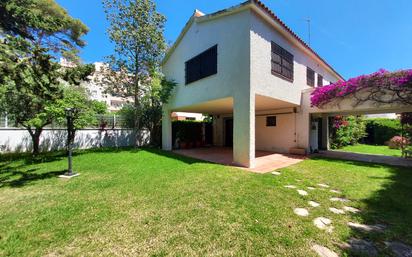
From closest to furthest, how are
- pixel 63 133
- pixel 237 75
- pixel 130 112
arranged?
pixel 237 75 → pixel 63 133 → pixel 130 112

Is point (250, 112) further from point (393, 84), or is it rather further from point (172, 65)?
point (172, 65)

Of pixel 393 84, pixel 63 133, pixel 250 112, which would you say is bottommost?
pixel 63 133

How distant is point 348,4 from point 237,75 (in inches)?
306

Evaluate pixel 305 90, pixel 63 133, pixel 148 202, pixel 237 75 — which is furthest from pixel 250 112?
pixel 63 133

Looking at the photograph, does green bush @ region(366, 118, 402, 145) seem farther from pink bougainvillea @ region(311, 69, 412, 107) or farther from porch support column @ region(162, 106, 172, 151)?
porch support column @ region(162, 106, 172, 151)

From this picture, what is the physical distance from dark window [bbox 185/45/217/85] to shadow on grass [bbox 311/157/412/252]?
7686mm

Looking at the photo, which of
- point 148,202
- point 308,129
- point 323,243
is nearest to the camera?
point 323,243

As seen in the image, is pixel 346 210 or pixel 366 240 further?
pixel 346 210

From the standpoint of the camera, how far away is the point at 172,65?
13281mm

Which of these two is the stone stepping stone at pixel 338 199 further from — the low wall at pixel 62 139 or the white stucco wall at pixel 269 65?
the low wall at pixel 62 139

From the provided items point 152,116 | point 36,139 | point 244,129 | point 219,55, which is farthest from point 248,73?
point 36,139

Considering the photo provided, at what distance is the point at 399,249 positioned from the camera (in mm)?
2660

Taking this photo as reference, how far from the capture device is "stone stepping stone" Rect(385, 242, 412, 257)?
256 cm

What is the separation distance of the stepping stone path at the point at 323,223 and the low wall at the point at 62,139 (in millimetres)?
15422
